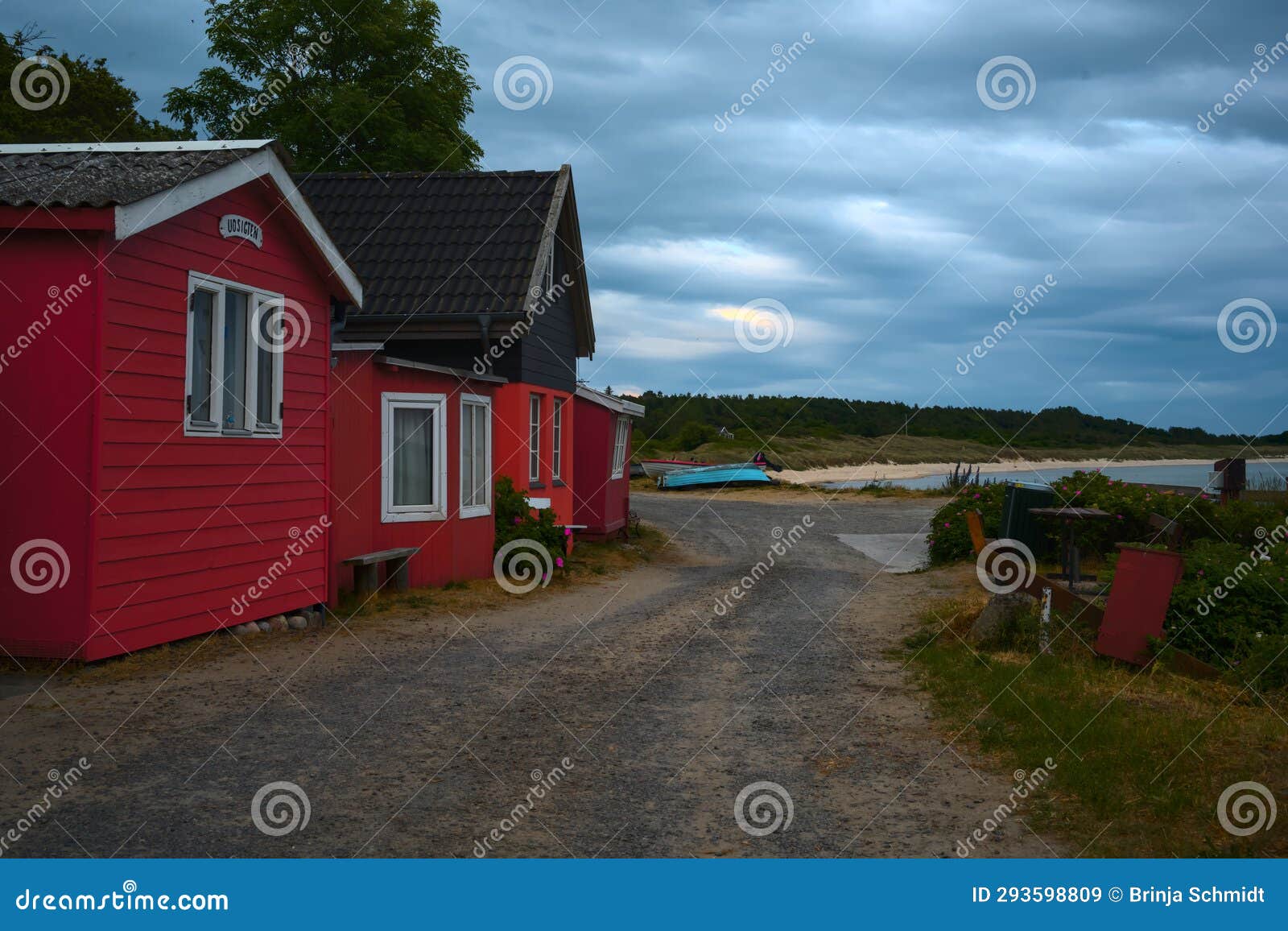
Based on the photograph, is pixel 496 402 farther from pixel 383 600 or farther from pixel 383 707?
pixel 383 707

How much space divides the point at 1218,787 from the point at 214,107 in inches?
1299

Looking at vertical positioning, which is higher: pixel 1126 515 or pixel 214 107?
pixel 214 107

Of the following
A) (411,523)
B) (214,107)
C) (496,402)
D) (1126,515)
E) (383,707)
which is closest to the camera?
(383,707)

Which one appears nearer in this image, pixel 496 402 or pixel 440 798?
pixel 440 798

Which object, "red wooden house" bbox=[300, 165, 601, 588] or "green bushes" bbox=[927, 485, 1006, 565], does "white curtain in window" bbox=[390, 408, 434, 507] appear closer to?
"red wooden house" bbox=[300, 165, 601, 588]

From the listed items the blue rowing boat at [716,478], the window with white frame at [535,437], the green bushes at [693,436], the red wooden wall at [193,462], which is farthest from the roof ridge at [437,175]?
the green bushes at [693,436]

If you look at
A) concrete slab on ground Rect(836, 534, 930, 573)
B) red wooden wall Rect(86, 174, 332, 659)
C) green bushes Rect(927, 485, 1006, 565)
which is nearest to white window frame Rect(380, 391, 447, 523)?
red wooden wall Rect(86, 174, 332, 659)

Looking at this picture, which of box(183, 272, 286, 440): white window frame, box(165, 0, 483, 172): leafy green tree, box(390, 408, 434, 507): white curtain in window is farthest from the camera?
box(165, 0, 483, 172): leafy green tree

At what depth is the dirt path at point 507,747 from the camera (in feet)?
17.0

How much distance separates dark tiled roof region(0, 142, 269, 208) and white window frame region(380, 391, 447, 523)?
3.91 metres

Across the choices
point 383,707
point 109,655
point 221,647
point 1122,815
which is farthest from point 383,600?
point 1122,815

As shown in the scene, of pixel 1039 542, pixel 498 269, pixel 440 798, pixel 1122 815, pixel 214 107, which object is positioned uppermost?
pixel 214 107

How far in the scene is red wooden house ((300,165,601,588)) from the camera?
43.3ft

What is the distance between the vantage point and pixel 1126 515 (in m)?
16.1
